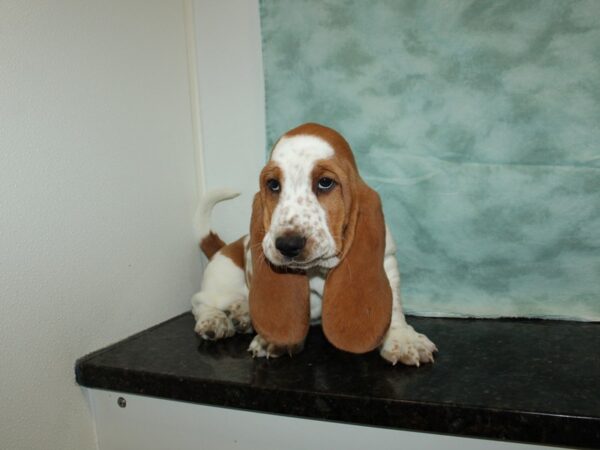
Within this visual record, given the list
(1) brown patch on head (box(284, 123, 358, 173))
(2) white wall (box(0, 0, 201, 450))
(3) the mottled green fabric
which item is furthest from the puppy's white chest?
(2) white wall (box(0, 0, 201, 450))

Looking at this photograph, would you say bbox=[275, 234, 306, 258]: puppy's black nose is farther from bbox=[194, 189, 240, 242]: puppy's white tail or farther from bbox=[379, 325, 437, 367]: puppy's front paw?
bbox=[194, 189, 240, 242]: puppy's white tail

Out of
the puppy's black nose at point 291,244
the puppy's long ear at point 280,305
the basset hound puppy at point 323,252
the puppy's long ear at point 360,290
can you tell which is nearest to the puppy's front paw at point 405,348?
the basset hound puppy at point 323,252

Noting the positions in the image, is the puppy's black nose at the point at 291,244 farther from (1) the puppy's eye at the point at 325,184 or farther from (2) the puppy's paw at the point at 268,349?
(2) the puppy's paw at the point at 268,349

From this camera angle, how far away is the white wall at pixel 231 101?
2.04 meters

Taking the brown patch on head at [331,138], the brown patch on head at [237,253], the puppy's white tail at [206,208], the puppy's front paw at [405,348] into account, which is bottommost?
the puppy's front paw at [405,348]

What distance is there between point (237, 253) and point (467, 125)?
0.96m

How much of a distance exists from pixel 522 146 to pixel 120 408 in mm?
1580

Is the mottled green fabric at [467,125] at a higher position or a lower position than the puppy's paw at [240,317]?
higher

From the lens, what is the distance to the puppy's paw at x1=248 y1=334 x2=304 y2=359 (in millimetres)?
1537

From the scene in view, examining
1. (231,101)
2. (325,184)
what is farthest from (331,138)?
(231,101)

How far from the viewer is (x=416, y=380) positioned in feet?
4.34

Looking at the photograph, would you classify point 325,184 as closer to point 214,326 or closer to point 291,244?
point 291,244

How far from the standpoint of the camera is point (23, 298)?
4.41 ft

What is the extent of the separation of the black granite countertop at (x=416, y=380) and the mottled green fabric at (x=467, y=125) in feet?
0.67
